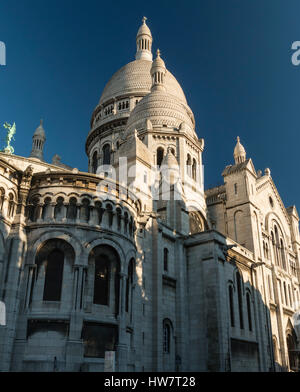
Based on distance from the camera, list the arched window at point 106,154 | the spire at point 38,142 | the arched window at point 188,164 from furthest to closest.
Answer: the arched window at point 106,154 < the spire at point 38,142 < the arched window at point 188,164

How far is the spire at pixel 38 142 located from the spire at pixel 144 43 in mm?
28953

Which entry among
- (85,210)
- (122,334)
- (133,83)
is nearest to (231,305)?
(122,334)

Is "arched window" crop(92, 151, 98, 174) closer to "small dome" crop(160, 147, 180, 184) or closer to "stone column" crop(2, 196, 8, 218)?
"small dome" crop(160, 147, 180, 184)

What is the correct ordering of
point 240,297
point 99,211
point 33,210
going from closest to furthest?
point 33,210
point 99,211
point 240,297

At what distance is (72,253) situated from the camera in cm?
2534

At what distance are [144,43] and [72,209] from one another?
57403 mm

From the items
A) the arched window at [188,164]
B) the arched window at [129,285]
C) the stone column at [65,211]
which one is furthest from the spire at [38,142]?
the arched window at [129,285]

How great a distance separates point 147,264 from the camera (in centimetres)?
3145

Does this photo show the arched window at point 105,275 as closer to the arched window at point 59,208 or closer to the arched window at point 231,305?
the arched window at point 59,208

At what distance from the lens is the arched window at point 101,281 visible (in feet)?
84.0

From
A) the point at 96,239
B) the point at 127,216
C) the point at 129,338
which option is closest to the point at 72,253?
the point at 96,239

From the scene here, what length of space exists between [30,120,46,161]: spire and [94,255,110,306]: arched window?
2701cm

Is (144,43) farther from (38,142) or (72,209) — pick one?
(72,209)

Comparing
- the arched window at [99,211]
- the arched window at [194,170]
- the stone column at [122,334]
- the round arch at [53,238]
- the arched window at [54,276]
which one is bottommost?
the stone column at [122,334]
